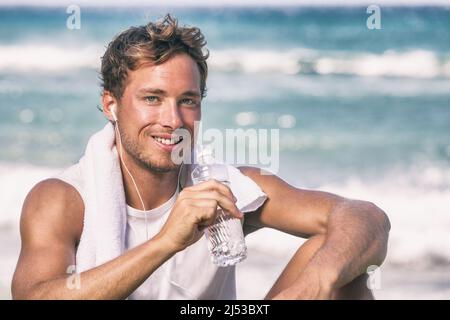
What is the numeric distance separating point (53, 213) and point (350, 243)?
113 cm

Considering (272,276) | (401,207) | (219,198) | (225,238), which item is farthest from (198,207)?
(401,207)

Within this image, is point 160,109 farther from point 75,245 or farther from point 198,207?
point 198,207

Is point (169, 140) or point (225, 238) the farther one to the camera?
point (169, 140)

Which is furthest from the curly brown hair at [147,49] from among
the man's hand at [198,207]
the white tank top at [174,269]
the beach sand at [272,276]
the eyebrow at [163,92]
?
the beach sand at [272,276]

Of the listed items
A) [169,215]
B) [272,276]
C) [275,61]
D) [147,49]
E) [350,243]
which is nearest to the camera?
[169,215]

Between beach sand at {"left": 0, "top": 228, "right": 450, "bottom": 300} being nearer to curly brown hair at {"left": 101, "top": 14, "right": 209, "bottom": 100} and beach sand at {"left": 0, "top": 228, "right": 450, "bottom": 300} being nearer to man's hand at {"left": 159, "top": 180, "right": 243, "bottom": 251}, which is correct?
curly brown hair at {"left": 101, "top": 14, "right": 209, "bottom": 100}

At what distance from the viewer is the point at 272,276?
5.58m

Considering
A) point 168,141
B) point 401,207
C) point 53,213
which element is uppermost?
point 168,141

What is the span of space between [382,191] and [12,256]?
361 cm

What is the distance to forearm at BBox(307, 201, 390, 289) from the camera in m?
2.87

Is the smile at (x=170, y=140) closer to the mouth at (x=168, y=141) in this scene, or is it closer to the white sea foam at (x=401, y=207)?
the mouth at (x=168, y=141)

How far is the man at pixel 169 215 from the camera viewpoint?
2768mm

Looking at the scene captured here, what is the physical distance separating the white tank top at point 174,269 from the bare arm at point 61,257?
0.48 ft

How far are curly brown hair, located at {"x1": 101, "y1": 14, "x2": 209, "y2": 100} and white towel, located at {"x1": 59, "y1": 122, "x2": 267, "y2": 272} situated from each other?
9.6 inches
